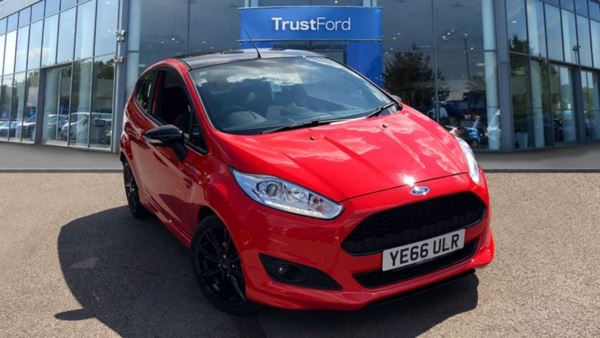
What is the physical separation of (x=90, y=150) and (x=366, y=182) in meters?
13.3

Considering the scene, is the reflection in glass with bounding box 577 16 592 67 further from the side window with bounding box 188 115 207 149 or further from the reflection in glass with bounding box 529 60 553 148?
the side window with bounding box 188 115 207 149

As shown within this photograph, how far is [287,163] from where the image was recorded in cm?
244

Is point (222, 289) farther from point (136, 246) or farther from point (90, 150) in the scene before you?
point (90, 150)

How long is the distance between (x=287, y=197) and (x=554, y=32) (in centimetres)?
1673

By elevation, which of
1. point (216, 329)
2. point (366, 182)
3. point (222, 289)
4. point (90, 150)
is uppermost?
point (90, 150)

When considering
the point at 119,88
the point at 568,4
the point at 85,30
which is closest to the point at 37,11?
the point at 85,30

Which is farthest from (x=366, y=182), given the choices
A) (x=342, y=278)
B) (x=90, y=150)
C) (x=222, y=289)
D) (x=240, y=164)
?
(x=90, y=150)

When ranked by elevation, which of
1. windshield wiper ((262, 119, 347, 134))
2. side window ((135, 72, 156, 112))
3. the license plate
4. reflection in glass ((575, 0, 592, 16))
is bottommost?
the license plate

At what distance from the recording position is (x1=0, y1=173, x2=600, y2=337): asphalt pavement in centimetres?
248

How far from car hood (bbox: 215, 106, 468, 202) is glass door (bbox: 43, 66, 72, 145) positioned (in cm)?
1520

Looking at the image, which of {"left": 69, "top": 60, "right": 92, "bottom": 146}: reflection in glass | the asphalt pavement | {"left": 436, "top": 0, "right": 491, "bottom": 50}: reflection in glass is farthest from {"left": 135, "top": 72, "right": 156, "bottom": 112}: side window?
{"left": 69, "top": 60, "right": 92, "bottom": 146}: reflection in glass

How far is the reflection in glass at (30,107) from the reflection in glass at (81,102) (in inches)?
149

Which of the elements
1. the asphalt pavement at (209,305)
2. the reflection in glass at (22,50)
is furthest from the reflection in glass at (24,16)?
the asphalt pavement at (209,305)

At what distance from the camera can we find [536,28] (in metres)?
14.3
